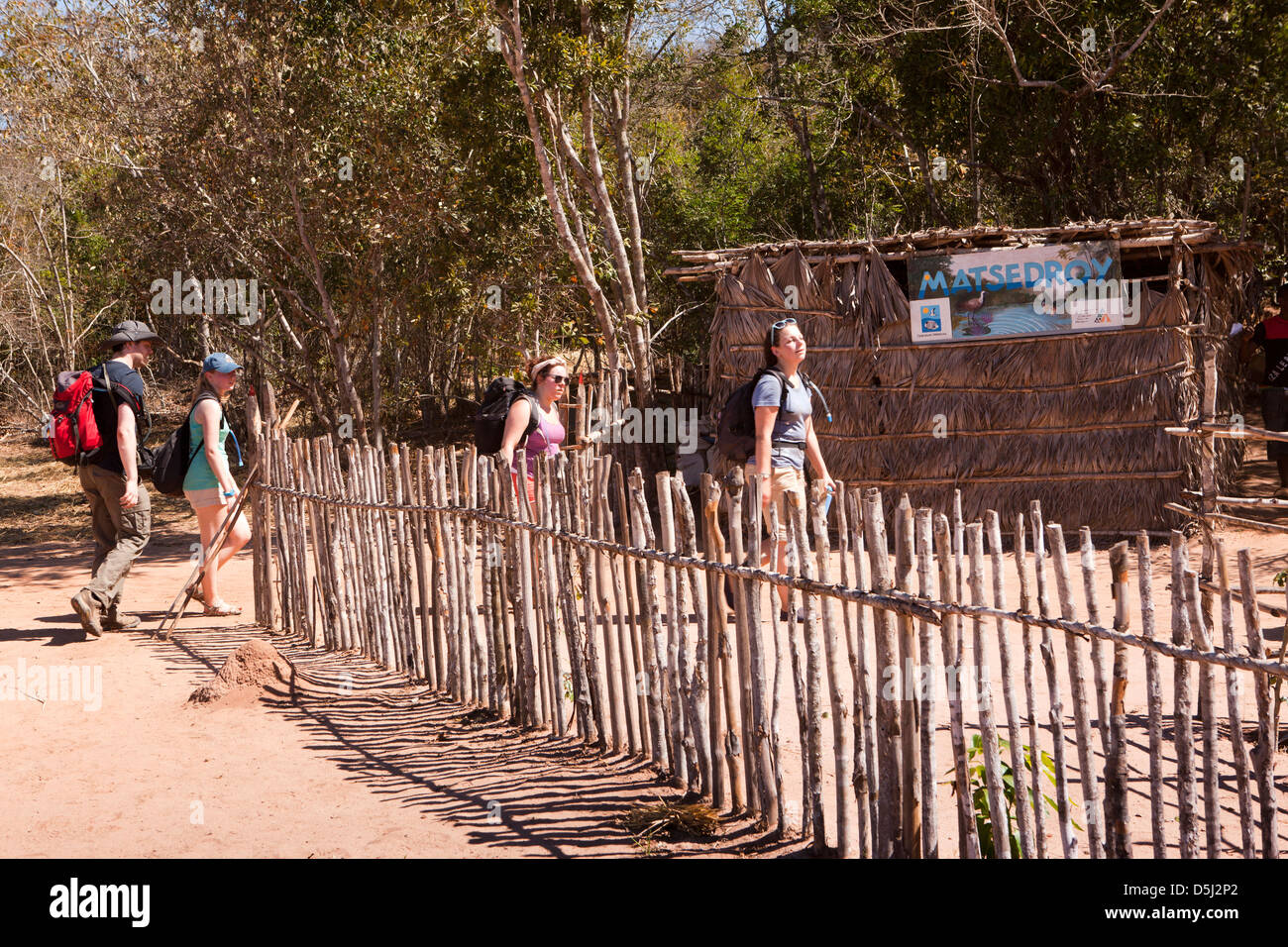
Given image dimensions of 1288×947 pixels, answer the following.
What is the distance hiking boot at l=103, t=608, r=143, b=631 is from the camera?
748 cm

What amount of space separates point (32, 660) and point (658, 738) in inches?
167

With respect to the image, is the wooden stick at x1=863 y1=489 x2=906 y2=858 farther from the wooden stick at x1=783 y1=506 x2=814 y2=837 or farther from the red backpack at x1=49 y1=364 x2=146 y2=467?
the red backpack at x1=49 y1=364 x2=146 y2=467

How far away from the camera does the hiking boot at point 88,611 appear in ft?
23.6

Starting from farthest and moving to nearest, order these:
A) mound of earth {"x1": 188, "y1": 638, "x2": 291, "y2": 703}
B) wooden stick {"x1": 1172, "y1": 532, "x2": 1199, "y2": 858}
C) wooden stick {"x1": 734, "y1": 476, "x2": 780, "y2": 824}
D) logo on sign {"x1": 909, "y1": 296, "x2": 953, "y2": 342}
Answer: logo on sign {"x1": 909, "y1": 296, "x2": 953, "y2": 342}, mound of earth {"x1": 188, "y1": 638, "x2": 291, "y2": 703}, wooden stick {"x1": 734, "y1": 476, "x2": 780, "y2": 824}, wooden stick {"x1": 1172, "y1": 532, "x2": 1199, "y2": 858}

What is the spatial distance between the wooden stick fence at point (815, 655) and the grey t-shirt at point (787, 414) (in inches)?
39.1

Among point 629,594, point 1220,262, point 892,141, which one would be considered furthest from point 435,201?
point 629,594

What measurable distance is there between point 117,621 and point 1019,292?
25.1 ft

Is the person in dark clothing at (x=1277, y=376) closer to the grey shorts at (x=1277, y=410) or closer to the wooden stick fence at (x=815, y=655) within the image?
the grey shorts at (x=1277, y=410)

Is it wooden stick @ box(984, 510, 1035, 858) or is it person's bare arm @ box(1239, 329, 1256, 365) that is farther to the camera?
person's bare arm @ box(1239, 329, 1256, 365)

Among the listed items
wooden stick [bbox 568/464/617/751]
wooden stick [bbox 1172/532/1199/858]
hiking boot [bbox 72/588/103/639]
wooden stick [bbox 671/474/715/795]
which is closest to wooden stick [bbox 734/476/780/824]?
wooden stick [bbox 671/474/715/795]

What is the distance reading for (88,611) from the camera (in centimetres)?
720

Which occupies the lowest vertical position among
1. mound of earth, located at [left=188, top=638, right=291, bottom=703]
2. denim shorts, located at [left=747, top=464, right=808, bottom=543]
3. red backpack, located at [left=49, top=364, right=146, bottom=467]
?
mound of earth, located at [left=188, top=638, right=291, bottom=703]

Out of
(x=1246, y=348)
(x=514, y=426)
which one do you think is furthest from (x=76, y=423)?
(x=1246, y=348)

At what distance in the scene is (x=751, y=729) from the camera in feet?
13.3
